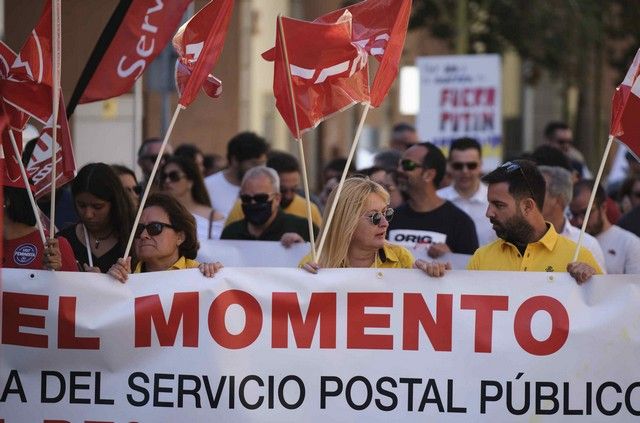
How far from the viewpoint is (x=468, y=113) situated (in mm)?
17625

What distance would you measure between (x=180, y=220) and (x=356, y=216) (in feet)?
2.60

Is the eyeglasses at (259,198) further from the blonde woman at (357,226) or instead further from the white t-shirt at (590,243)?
the blonde woman at (357,226)

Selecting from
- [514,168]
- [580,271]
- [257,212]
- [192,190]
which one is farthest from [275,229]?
[580,271]

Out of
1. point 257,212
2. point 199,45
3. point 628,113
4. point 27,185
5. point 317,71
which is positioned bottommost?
point 257,212

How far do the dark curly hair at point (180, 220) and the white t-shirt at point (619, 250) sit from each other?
10.1 feet

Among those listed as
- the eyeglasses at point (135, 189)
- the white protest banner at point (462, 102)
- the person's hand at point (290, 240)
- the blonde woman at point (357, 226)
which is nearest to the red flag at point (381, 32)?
the blonde woman at point (357, 226)

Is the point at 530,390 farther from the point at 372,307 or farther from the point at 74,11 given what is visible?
the point at 74,11

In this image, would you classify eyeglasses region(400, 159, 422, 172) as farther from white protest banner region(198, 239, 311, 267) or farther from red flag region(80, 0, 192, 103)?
red flag region(80, 0, 192, 103)

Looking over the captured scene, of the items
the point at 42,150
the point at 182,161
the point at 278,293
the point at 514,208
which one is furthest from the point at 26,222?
the point at 182,161

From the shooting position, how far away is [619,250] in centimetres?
932

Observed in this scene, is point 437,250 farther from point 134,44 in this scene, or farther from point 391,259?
point 134,44

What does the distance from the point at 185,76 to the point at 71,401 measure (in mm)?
1456

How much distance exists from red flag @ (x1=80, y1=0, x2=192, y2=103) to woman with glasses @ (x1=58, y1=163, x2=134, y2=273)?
22.4 inches

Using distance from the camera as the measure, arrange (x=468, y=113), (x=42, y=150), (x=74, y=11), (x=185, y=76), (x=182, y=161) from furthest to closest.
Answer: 1. (x=468, y=113)
2. (x=74, y=11)
3. (x=182, y=161)
4. (x=42, y=150)
5. (x=185, y=76)
